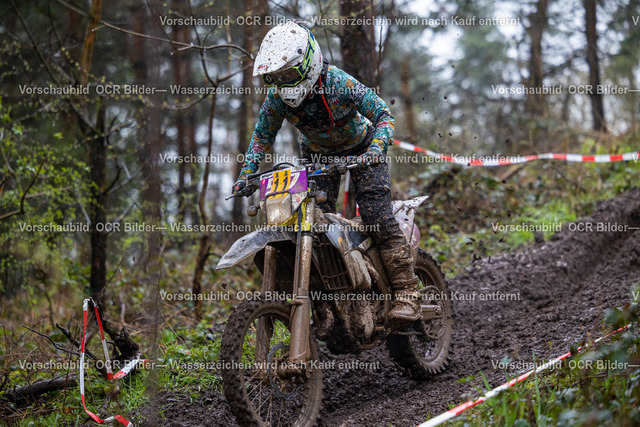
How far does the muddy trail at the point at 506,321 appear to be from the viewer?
458cm

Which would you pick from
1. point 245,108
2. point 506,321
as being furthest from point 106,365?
point 245,108

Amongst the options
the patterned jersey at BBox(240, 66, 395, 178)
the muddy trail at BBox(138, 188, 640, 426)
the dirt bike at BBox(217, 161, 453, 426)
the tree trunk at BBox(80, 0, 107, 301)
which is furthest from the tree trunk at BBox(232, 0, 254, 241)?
the muddy trail at BBox(138, 188, 640, 426)

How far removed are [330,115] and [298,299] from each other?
1.69 meters

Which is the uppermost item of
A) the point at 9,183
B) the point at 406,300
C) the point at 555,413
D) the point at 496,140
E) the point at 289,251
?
the point at 496,140

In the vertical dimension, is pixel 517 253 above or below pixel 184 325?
above

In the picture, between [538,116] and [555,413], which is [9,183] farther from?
[538,116]

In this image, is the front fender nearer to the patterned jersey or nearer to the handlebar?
the handlebar

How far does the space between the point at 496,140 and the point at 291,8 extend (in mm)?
10637

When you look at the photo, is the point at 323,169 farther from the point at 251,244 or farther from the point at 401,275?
the point at 401,275

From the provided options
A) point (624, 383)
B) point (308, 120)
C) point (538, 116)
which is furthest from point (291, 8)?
point (538, 116)

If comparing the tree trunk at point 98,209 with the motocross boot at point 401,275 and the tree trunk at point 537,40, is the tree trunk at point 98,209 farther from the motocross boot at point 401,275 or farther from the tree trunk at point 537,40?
the tree trunk at point 537,40

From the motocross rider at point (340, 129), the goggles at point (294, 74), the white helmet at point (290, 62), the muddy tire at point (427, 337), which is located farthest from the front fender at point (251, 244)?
the muddy tire at point (427, 337)

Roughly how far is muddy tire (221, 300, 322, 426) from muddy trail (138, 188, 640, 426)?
26 centimetres

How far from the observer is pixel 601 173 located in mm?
11266
